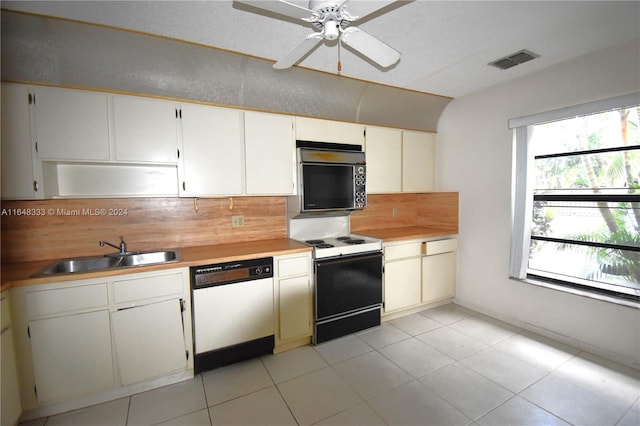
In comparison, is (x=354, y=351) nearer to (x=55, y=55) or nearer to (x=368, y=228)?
(x=368, y=228)

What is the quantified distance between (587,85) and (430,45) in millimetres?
1429

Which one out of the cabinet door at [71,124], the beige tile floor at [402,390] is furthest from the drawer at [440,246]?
the cabinet door at [71,124]

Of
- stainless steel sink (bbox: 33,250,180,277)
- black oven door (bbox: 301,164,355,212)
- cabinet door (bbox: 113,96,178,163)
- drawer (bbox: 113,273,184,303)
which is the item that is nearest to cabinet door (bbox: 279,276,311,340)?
black oven door (bbox: 301,164,355,212)

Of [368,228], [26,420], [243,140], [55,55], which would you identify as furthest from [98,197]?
[368,228]

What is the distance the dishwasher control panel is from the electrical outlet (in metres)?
0.63

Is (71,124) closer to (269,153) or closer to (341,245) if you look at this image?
(269,153)

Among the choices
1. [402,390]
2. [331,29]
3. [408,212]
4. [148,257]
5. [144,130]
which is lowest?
[402,390]

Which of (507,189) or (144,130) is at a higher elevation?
(144,130)

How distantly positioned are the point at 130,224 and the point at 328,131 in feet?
6.59

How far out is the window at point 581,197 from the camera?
2256 mm

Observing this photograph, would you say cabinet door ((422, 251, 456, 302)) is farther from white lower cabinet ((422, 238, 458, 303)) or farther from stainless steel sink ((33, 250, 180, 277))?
stainless steel sink ((33, 250, 180, 277))

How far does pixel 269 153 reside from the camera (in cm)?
263

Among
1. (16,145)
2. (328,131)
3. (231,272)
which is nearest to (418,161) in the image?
(328,131)

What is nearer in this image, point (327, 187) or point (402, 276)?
point (327, 187)
